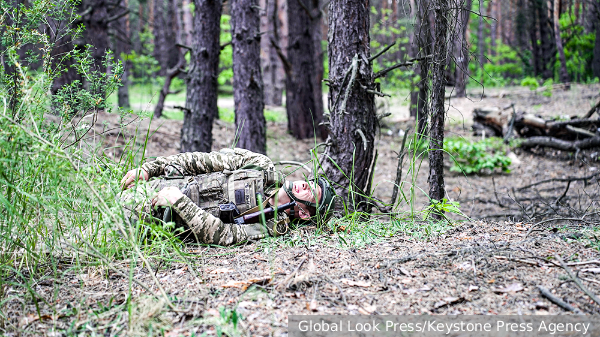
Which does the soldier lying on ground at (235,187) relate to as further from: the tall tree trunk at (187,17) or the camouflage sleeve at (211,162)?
the tall tree trunk at (187,17)

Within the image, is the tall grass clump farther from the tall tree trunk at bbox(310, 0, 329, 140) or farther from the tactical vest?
the tall tree trunk at bbox(310, 0, 329, 140)

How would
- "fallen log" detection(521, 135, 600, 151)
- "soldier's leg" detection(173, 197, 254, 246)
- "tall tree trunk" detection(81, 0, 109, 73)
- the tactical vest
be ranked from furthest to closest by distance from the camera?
"tall tree trunk" detection(81, 0, 109, 73) < "fallen log" detection(521, 135, 600, 151) < the tactical vest < "soldier's leg" detection(173, 197, 254, 246)

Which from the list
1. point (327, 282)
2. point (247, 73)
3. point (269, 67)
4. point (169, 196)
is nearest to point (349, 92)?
point (169, 196)

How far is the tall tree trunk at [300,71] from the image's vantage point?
9891 millimetres

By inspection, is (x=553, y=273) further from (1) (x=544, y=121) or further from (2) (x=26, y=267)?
(1) (x=544, y=121)

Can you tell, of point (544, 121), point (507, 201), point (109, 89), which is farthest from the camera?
point (544, 121)

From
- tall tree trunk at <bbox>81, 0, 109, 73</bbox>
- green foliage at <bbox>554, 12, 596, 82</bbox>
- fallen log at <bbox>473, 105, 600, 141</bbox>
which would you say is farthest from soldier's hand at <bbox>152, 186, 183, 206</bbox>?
green foliage at <bbox>554, 12, 596, 82</bbox>

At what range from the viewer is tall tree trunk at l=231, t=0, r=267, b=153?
6715mm

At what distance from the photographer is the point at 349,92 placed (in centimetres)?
376

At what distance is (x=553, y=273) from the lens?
229 cm

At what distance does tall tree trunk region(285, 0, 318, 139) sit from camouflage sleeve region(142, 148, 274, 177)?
6118mm

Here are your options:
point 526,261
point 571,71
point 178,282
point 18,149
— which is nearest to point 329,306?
point 178,282

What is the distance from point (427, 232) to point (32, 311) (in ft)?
8.52

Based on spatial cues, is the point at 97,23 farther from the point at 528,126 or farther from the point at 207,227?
the point at 528,126
